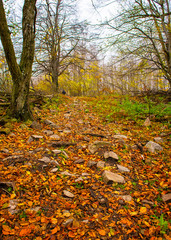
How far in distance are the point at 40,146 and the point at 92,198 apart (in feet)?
5.70

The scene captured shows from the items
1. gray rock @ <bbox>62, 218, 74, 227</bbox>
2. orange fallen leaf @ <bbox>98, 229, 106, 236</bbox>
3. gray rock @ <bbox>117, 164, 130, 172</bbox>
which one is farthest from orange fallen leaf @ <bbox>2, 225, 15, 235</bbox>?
gray rock @ <bbox>117, 164, 130, 172</bbox>

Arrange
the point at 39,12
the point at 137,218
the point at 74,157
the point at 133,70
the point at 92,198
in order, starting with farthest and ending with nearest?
the point at 39,12, the point at 133,70, the point at 74,157, the point at 92,198, the point at 137,218

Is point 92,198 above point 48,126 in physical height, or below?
below

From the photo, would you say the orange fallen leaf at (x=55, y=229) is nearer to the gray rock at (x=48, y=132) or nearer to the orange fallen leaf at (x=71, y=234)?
the orange fallen leaf at (x=71, y=234)

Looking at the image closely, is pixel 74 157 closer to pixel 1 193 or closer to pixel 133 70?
pixel 1 193

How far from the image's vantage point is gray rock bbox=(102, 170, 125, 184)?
2.32 m

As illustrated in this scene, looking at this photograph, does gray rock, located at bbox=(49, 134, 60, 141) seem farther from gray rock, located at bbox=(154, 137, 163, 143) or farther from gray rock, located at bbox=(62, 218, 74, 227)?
gray rock, located at bbox=(154, 137, 163, 143)

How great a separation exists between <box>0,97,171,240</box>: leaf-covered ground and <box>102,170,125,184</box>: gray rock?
0.06 m

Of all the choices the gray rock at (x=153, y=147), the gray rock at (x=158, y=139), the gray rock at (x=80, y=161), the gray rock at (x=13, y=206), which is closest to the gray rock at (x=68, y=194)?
the gray rock at (x=13, y=206)

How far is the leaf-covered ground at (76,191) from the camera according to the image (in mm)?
1531

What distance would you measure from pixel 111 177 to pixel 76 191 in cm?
66

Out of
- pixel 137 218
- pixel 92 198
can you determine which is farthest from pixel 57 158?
pixel 137 218

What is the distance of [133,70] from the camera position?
6871 millimetres

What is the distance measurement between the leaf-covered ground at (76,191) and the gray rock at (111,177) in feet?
0.21
